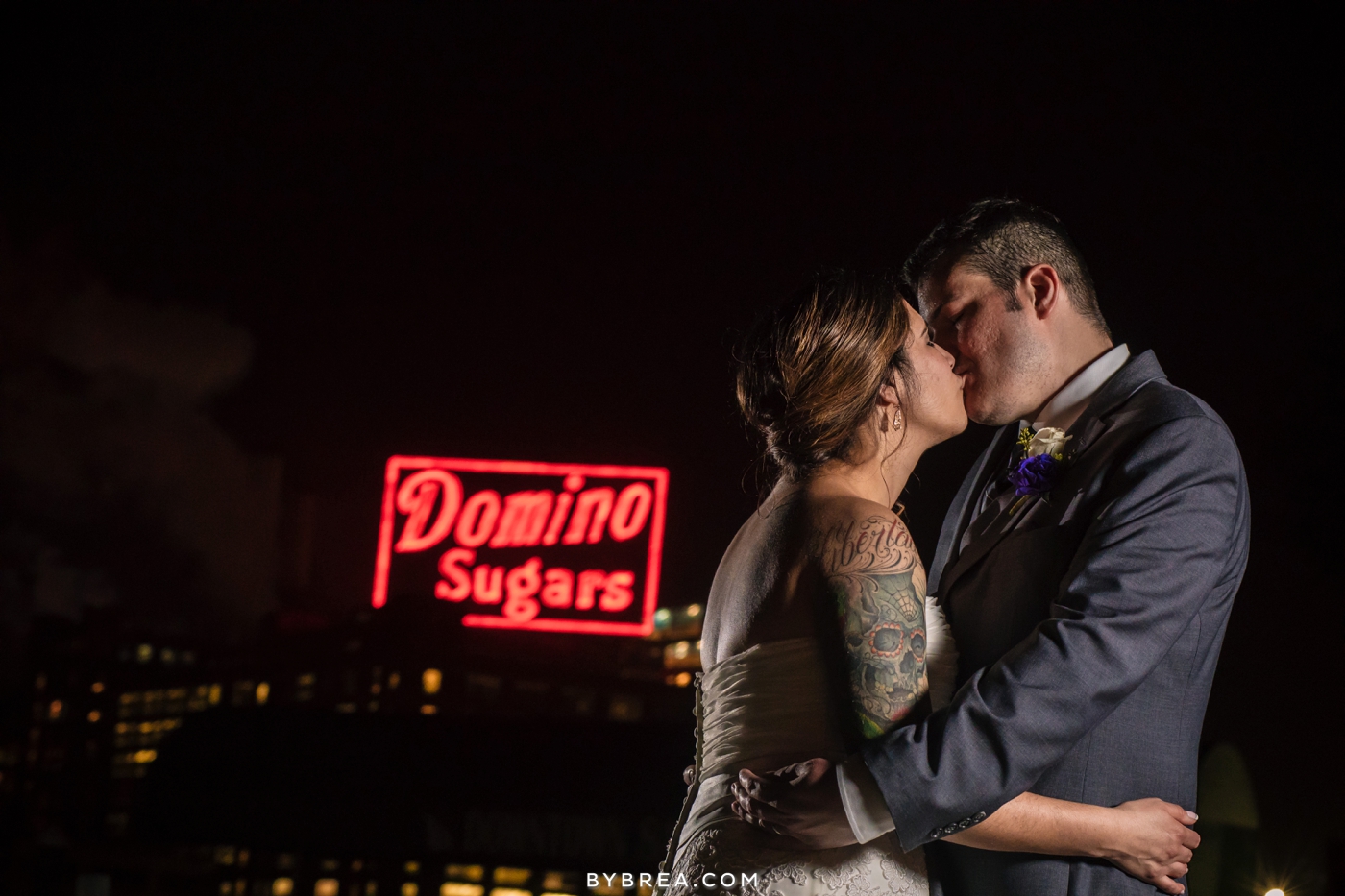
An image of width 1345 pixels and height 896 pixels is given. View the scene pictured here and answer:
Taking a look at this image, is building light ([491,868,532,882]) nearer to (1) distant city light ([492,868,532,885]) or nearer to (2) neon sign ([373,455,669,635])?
(1) distant city light ([492,868,532,885])

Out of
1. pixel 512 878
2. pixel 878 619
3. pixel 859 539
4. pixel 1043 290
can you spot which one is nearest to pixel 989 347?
pixel 1043 290

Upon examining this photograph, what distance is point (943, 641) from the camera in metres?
2.87

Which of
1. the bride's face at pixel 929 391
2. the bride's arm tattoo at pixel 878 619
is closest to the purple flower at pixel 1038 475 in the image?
the bride's face at pixel 929 391

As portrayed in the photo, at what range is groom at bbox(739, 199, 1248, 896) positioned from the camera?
2.25 meters

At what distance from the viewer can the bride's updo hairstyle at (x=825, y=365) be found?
2762 mm

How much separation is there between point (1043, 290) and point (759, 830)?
176 cm

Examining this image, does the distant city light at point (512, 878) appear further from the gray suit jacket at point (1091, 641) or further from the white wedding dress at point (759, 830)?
the gray suit jacket at point (1091, 641)

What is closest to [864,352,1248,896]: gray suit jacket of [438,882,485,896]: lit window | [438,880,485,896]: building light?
[438,880,485,896]: building light

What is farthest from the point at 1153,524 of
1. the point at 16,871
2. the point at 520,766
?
the point at 16,871

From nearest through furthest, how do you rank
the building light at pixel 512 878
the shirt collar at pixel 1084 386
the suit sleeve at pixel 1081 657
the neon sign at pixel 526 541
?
the suit sleeve at pixel 1081 657 < the shirt collar at pixel 1084 386 < the building light at pixel 512 878 < the neon sign at pixel 526 541

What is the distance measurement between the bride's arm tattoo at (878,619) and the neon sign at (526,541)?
17.4 metres

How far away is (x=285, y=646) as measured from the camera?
25844mm

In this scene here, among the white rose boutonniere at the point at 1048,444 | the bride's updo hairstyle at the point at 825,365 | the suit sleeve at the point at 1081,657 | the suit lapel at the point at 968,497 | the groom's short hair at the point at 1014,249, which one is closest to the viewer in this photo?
the suit sleeve at the point at 1081,657

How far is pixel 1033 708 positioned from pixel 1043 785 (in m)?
0.40
